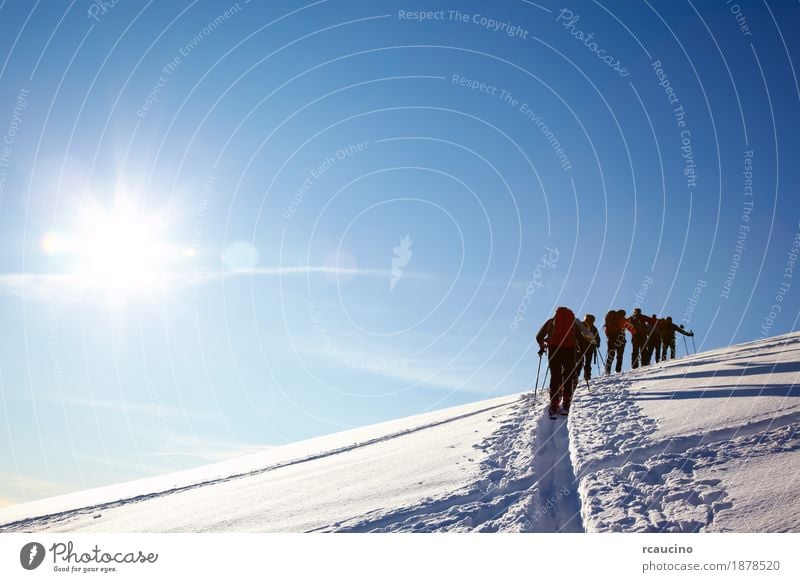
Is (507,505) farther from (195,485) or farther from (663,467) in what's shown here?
(195,485)

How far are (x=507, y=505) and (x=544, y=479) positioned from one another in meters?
0.84

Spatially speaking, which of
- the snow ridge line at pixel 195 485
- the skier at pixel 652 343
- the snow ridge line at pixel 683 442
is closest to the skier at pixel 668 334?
the skier at pixel 652 343

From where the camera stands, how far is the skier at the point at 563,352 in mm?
9875

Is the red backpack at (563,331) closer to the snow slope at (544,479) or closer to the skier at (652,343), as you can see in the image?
the snow slope at (544,479)

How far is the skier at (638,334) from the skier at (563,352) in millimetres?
7972

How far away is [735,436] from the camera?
6.02 meters

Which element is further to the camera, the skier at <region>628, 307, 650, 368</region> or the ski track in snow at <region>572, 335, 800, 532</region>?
the skier at <region>628, 307, 650, 368</region>

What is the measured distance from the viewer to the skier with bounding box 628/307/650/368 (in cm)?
1722
